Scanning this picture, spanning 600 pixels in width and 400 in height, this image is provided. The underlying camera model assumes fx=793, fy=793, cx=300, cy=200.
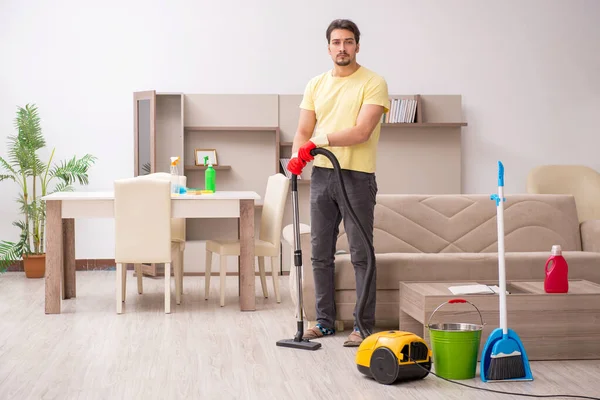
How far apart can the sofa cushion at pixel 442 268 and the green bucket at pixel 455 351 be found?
3.12 ft

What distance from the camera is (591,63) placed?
765cm

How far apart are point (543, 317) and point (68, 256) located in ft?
11.2

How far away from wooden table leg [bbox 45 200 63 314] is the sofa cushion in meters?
1.87

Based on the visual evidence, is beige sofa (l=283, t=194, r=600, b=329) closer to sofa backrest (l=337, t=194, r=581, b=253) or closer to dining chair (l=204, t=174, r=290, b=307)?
sofa backrest (l=337, t=194, r=581, b=253)

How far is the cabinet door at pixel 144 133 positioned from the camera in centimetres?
692

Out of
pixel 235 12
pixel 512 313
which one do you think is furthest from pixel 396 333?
pixel 235 12

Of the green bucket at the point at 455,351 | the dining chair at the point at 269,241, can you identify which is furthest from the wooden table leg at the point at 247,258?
the green bucket at the point at 455,351

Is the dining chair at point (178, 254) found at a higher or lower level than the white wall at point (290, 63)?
lower

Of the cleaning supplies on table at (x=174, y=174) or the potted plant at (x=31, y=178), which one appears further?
the potted plant at (x=31, y=178)

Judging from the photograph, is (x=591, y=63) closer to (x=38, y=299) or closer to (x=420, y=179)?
(x=420, y=179)

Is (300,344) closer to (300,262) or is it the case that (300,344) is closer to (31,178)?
(300,262)

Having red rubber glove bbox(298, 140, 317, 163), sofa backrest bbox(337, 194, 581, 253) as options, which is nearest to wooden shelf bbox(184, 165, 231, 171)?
sofa backrest bbox(337, 194, 581, 253)

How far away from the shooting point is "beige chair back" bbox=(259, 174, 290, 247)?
5.34 metres

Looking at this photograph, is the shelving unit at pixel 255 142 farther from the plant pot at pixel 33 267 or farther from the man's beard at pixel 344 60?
the man's beard at pixel 344 60
